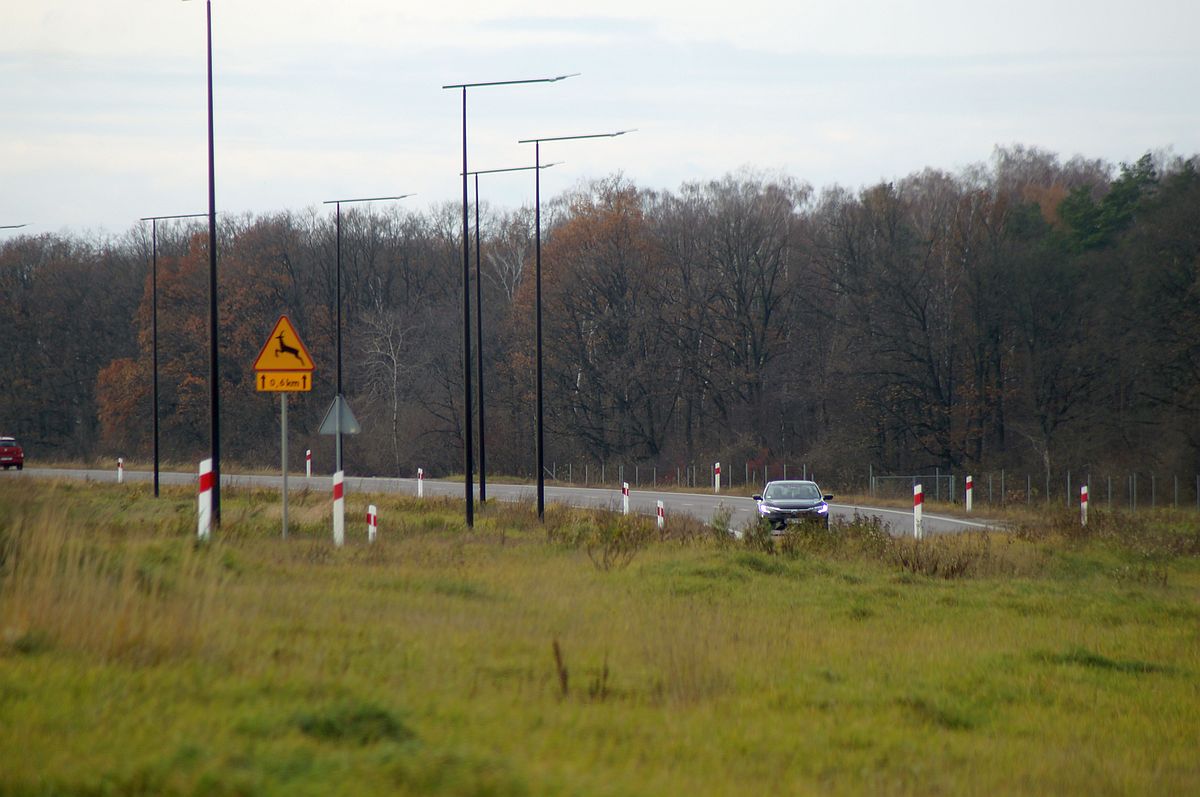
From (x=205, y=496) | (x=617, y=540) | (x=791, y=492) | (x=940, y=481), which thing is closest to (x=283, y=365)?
(x=205, y=496)

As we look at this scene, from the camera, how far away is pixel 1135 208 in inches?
2121

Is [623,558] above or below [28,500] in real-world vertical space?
below

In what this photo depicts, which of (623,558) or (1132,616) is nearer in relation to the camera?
(1132,616)

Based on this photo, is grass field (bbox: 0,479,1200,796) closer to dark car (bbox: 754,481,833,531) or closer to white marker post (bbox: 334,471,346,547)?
white marker post (bbox: 334,471,346,547)

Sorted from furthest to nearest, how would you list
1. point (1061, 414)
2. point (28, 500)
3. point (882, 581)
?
point (1061, 414) → point (882, 581) → point (28, 500)

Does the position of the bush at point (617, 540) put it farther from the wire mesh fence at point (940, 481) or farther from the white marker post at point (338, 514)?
the wire mesh fence at point (940, 481)

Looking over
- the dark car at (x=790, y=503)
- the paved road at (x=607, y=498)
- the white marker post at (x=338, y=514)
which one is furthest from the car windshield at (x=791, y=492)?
the white marker post at (x=338, y=514)

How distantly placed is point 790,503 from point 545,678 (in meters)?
20.1

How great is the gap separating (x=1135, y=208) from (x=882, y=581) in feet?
146

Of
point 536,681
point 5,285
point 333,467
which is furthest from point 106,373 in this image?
point 536,681

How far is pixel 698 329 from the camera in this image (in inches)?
2431

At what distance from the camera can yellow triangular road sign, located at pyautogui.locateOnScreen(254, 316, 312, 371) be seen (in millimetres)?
17797

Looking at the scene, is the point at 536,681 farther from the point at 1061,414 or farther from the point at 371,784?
the point at 1061,414

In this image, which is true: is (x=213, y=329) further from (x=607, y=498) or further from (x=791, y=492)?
(x=607, y=498)
